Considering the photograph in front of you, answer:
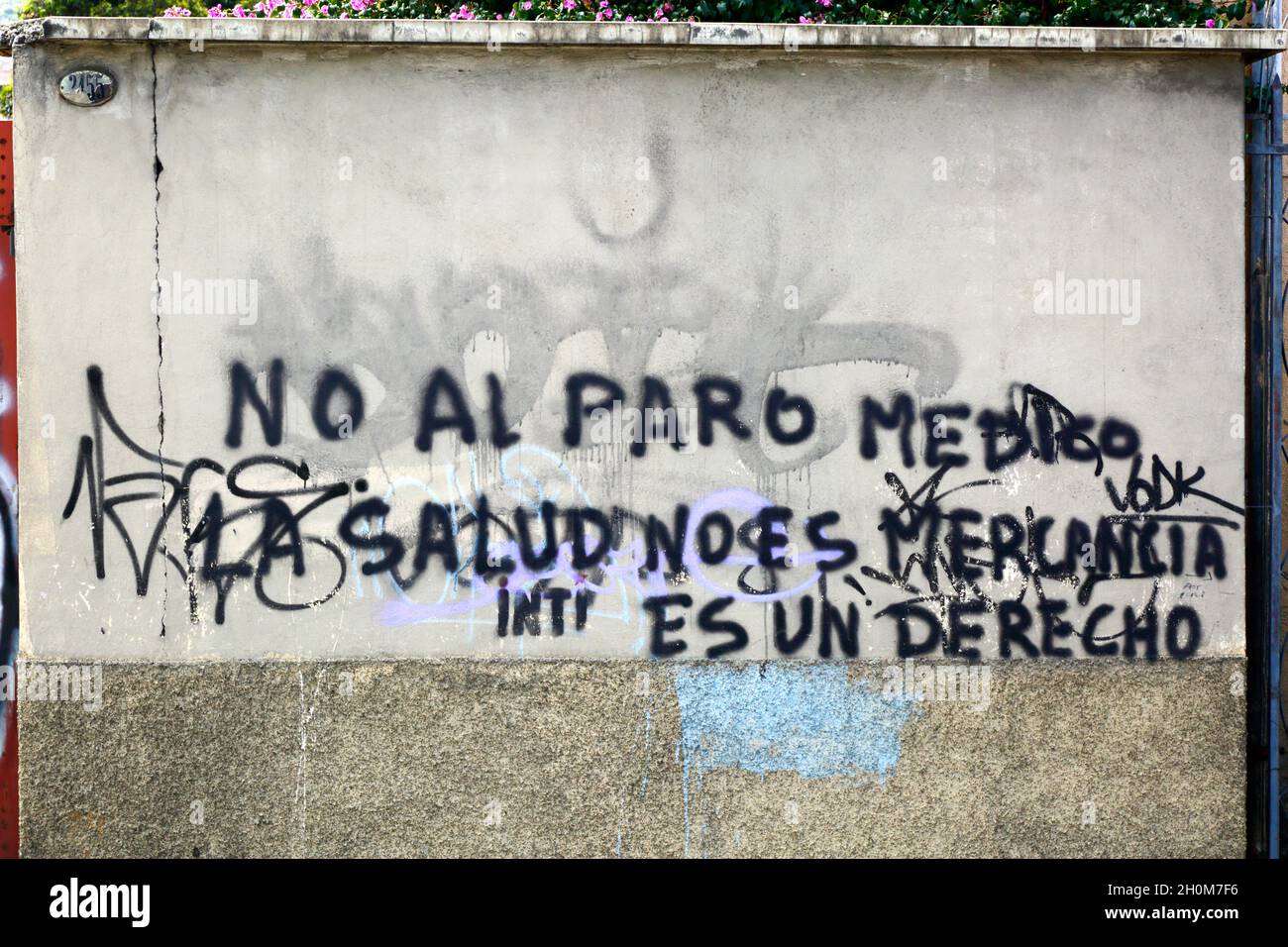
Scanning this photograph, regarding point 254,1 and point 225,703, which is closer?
point 225,703

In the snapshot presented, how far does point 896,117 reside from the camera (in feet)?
14.2

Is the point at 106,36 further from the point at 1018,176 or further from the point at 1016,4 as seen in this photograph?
the point at 1016,4

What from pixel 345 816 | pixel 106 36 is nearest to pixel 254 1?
pixel 106 36

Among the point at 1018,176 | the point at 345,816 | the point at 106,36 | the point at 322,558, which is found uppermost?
the point at 106,36

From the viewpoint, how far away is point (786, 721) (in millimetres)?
4340

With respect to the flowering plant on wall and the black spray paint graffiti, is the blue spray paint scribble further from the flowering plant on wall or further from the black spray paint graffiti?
the flowering plant on wall

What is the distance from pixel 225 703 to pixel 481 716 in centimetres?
98

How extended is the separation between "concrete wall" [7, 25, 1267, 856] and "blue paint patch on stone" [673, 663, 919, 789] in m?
0.02

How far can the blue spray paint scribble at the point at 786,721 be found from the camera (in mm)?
4332

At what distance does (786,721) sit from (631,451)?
121 cm

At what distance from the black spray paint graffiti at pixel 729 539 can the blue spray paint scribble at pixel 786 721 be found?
0.12 metres

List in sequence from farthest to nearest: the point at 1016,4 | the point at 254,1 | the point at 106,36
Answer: the point at 254,1
the point at 1016,4
the point at 106,36
